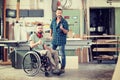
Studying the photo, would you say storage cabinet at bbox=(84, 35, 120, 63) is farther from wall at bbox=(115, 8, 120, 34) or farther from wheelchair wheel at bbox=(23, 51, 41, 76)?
wheelchair wheel at bbox=(23, 51, 41, 76)

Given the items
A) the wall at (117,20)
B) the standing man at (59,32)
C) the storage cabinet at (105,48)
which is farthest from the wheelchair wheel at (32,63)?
the wall at (117,20)

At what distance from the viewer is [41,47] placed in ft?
22.3

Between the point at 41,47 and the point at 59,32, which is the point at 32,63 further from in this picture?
the point at 59,32

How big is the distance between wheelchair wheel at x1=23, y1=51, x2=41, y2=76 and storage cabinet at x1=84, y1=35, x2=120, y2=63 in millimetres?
2822

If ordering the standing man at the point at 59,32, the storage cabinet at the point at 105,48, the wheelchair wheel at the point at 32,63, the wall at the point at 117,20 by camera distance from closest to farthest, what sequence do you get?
the wheelchair wheel at the point at 32,63, the standing man at the point at 59,32, the storage cabinet at the point at 105,48, the wall at the point at 117,20

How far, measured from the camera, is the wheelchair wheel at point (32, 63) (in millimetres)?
6422

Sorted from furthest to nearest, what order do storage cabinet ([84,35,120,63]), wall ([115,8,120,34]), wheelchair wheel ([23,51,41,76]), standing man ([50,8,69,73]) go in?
1. wall ([115,8,120,34])
2. storage cabinet ([84,35,120,63])
3. standing man ([50,8,69,73])
4. wheelchair wheel ([23,51,41,76])

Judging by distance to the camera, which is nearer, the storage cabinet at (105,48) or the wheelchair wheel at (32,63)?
the wheelchair wheel at (32,63)

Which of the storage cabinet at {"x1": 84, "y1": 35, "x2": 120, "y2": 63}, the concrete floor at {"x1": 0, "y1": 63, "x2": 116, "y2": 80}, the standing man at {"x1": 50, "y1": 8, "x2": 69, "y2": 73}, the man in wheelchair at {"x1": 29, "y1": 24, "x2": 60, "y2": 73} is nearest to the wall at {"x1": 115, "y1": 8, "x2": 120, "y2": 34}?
the storage cabinet at {"x1": 84, "y1": 35, "x2": 120, "y2": 63}

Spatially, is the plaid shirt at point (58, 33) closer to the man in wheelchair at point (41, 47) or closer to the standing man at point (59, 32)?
the standing man at point (59, 32)

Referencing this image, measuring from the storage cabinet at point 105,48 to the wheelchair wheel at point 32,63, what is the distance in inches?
111

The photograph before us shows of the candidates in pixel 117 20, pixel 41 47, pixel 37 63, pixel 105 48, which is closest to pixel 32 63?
pixel 37 63

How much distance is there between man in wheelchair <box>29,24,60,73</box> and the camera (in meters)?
6.51

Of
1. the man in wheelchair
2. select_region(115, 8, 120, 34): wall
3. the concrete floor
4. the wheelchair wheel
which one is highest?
select_region(115, 8, 120, 34): wall
